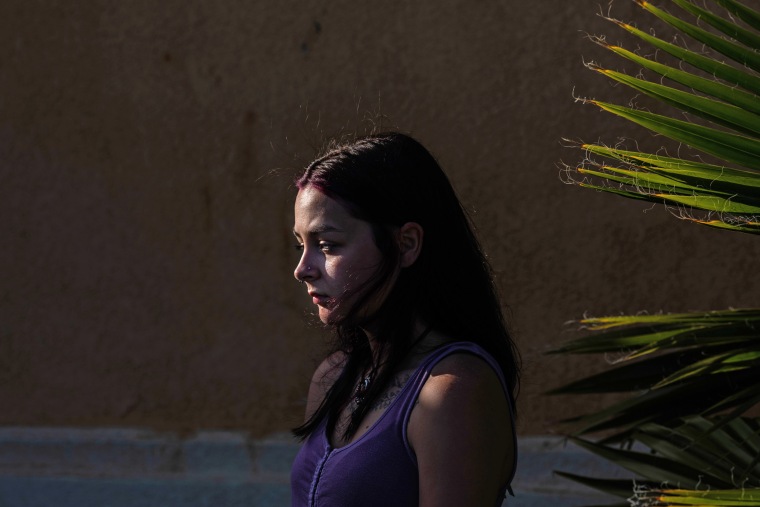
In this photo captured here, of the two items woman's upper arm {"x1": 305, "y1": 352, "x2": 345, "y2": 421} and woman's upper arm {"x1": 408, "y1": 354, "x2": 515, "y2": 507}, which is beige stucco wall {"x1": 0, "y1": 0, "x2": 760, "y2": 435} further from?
woman's upper arm {"x1": 408, "y1": 354, "x2": 515, "y2": 507}

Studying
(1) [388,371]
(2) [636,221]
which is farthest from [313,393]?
(2) [636,221]

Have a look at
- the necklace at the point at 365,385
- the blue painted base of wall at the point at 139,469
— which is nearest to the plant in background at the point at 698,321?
the necklace at the point at 365,385

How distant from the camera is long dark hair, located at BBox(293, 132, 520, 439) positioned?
1.61 metres

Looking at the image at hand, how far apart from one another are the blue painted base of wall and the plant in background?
1.54 metres

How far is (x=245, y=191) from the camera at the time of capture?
13.5ft

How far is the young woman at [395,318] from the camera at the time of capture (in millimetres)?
1489

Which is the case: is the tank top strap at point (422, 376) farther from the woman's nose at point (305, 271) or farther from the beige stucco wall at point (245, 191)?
the beige stucco wall at point (245, 191)

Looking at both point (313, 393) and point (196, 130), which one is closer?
point (313, 393)

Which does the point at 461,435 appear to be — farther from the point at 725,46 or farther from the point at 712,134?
the point at 725,46

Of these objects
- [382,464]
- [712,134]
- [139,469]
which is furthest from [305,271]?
[139,469]

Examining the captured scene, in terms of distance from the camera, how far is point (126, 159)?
13.8ft

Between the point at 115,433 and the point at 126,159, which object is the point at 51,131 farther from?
the point at 115,433

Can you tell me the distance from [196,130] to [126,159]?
29 cm

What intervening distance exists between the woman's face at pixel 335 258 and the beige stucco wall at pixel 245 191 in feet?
7.29
